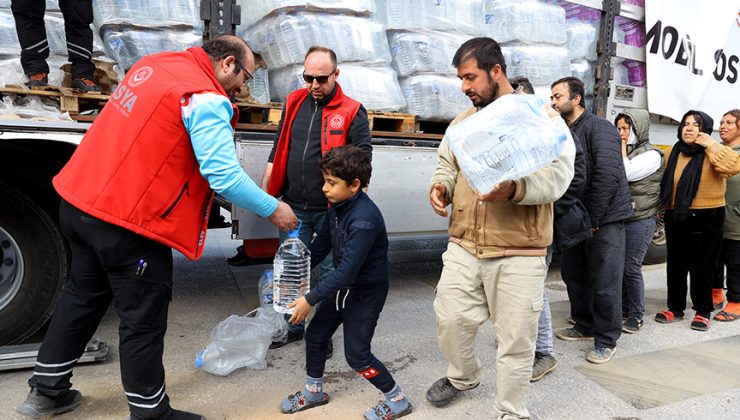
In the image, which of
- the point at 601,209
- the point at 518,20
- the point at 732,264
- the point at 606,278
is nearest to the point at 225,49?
the point at 601,209

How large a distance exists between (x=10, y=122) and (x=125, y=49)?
90cm

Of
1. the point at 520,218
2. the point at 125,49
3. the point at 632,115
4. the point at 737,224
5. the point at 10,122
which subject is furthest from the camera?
the point at 737,224

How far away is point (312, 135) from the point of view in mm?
3160

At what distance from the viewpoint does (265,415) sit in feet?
8.57

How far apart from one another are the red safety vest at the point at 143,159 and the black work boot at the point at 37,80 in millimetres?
1168

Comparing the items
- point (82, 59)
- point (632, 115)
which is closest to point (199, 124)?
point (82, 59)

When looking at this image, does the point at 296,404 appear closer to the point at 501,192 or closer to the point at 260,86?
the point at 501,192

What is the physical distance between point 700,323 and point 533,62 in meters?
2.42

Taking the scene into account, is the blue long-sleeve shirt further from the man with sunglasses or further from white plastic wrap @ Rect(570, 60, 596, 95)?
white plastic wrap @ Rect(570, 60, 596, 95)

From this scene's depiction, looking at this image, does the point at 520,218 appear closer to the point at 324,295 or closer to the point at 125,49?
the point at 324,295

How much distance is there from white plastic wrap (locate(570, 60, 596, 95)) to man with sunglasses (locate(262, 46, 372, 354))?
247 cm

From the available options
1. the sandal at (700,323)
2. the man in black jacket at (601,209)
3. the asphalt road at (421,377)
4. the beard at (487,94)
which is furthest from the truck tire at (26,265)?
the sandal at (700,323)

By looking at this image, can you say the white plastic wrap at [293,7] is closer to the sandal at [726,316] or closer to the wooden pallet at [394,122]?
the wooden pallet at [394,122]

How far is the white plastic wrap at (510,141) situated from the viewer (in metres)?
1.94
